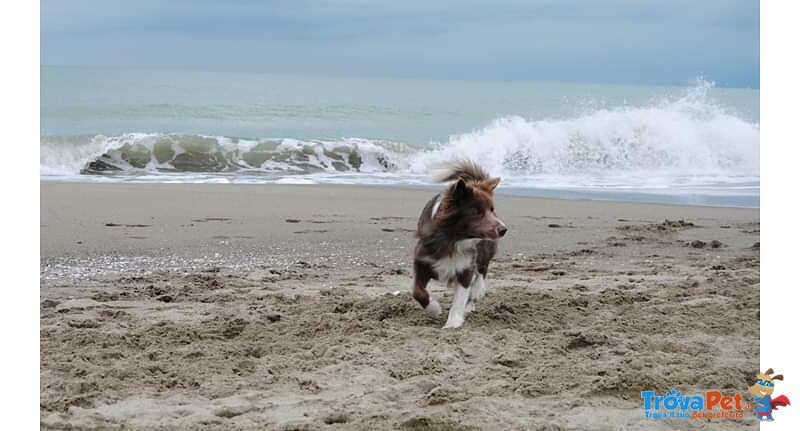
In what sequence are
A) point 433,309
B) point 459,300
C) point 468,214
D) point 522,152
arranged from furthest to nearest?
point 522,152 → point 433,309 → point 459,300 → point 468,214

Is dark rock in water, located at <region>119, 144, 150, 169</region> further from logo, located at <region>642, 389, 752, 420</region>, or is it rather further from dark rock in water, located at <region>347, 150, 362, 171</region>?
logo, located at <region>642, 389, 752, 420</region>

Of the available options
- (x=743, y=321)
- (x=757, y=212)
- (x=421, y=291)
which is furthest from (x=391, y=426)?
(x=757, y=212)

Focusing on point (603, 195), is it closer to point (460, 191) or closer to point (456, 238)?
point (456, 238)

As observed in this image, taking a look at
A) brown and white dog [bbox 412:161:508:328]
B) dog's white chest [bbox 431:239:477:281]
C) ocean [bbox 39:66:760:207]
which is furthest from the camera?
ocean [bbox 39:66:760:207]

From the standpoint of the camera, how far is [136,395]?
3.85 metres

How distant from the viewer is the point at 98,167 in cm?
1653

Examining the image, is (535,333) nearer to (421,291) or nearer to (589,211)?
(421,291)

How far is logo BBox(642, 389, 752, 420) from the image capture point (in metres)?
3.75

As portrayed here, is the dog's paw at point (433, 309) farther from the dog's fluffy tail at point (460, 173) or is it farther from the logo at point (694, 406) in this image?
the logo at point (694, 406)
